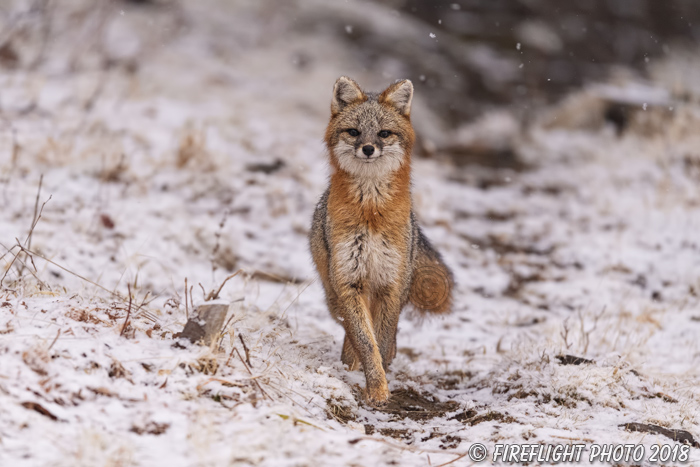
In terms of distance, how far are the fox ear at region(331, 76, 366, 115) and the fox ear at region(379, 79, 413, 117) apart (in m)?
0.21

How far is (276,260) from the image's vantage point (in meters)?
8.45

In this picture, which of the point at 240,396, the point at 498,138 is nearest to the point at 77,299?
the point at 240,396

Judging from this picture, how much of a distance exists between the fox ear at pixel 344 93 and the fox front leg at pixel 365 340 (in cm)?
163

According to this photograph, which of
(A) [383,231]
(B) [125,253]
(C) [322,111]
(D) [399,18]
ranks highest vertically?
(D) [399,18]

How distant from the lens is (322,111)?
580 inches

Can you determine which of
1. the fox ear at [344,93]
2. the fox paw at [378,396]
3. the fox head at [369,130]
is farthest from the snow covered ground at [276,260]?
Answer: the fox ear at [344,93]

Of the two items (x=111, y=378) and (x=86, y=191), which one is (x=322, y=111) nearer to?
(x=86, y=191)

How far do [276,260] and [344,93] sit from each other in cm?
356

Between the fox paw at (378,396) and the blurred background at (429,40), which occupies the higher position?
the blurred background at (429,40)

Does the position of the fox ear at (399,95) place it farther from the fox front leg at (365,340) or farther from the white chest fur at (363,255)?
the fox front leg at (365,340)

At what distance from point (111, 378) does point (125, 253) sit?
3.69 m

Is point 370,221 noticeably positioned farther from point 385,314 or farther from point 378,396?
point 378,396

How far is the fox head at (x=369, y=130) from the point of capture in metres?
5.07

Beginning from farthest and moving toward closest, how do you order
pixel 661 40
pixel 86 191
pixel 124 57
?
pixel 661 40
pixel 124 57
pixel 86 191
